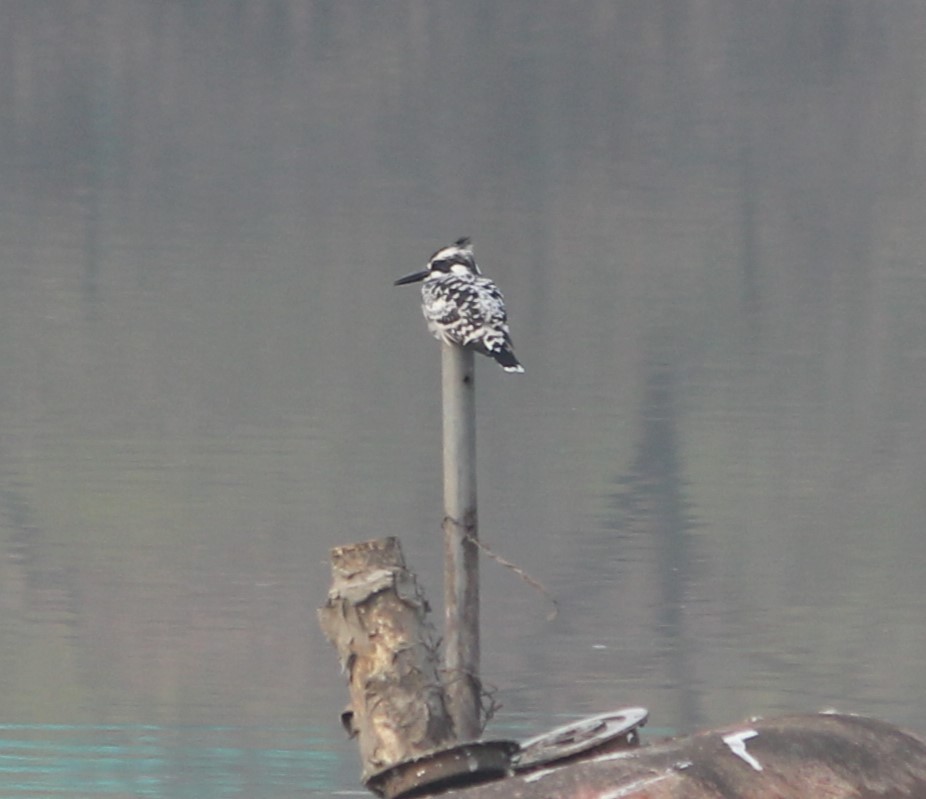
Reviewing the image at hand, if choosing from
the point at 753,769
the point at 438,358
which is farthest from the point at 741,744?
the point at 438,358

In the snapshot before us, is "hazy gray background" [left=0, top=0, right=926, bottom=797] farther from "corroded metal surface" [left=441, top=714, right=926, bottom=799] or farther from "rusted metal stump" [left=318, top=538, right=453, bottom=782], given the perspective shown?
"corroded metal surface" [left=441, top=714, right=926, bottom=799]

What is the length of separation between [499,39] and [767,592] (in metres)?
22.1

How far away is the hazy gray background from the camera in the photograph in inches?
→ 363

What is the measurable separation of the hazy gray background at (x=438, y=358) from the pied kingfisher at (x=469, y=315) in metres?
2.12

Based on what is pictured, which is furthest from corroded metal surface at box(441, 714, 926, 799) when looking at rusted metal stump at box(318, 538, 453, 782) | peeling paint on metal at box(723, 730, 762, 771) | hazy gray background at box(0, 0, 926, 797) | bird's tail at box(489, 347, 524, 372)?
hazy gray background at box(0, 0, 926, 797)

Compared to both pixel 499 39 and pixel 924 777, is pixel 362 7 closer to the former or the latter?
pixel 499 39

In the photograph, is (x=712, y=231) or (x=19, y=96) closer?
(x=712, y=231)

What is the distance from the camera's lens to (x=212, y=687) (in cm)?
885

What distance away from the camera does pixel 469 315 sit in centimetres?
598

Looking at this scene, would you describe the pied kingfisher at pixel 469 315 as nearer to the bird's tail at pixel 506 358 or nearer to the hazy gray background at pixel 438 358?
the bird's tail at pixel 506 358

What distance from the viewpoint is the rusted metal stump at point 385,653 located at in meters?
5.42

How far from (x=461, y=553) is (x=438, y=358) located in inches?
389

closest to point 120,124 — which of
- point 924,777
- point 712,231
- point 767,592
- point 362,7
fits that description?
point 362,7

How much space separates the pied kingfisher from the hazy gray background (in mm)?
2118
